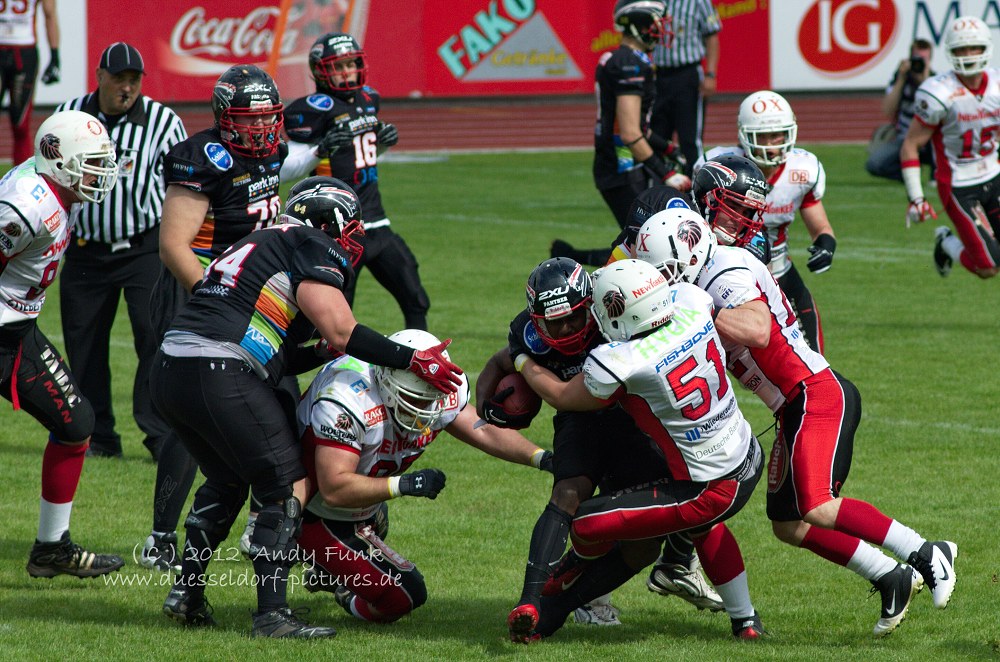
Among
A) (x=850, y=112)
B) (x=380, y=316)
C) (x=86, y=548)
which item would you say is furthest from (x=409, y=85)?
(x=86, y=548)

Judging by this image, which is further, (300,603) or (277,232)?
(300,603)

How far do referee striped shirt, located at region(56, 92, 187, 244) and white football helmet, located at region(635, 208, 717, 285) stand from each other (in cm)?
318

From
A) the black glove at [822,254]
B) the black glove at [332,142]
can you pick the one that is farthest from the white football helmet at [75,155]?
the black glove at [822,254]

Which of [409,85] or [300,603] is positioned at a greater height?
[300,603]

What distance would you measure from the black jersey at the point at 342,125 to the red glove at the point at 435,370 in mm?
3232

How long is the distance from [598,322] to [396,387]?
719 millimetres

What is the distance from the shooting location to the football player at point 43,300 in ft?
17.0

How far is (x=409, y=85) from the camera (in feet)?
81.0

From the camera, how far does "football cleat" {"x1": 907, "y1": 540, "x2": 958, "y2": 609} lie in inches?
183

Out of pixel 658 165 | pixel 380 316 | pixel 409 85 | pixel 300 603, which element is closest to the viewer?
pixel 300 603

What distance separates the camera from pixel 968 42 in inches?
396

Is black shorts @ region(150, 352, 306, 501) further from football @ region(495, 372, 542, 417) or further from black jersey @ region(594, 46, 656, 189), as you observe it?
black jersey @ region(594, 46, 656, 189)

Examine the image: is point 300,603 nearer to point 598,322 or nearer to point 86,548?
point 86,548

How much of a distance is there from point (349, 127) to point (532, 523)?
8.76 ft
